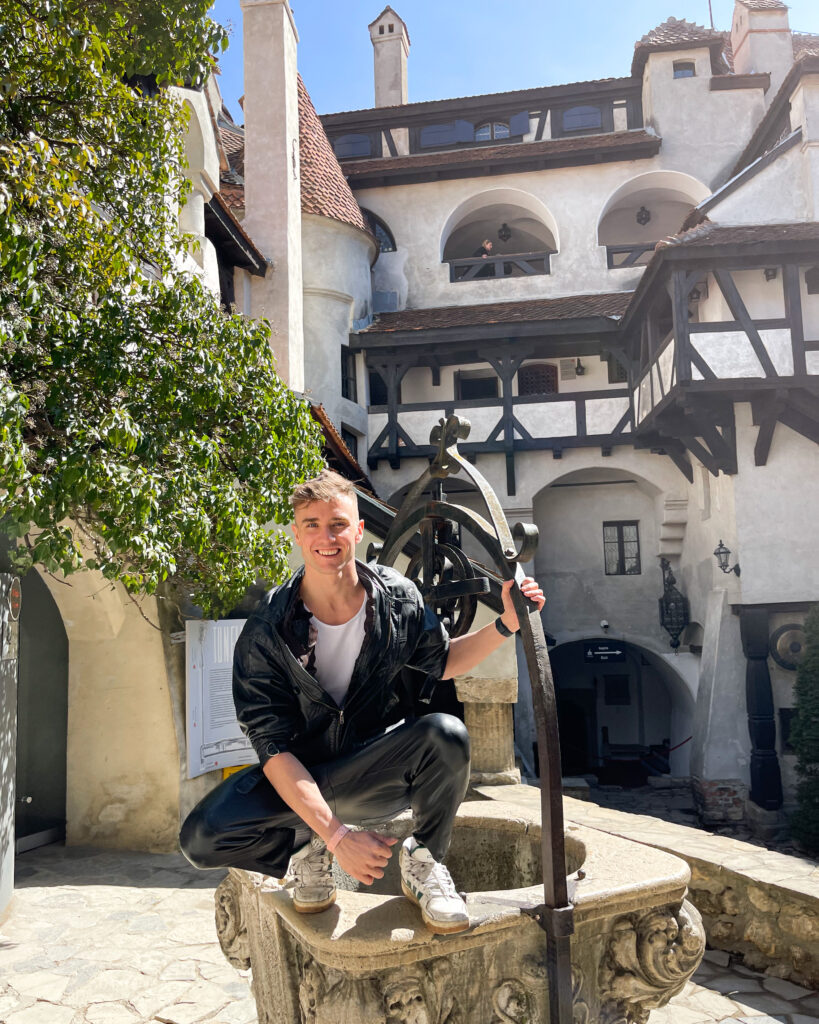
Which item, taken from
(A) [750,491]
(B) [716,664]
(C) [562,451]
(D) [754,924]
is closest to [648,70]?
(C) [562,451]

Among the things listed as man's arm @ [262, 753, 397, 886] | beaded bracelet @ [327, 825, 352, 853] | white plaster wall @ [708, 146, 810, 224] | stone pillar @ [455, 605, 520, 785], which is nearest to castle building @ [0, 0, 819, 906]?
white plaster wall @ [708, 146, 810, 224]

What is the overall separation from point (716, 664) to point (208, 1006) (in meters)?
11.8

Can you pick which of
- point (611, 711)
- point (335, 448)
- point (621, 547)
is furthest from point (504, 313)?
point (611, 711)

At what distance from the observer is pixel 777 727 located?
13.6m

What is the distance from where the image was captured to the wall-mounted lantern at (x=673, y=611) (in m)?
15.9

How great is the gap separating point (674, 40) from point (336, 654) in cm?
2012

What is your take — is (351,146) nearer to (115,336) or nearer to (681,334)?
(681,334)

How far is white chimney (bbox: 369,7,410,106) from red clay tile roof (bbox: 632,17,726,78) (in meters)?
6.02

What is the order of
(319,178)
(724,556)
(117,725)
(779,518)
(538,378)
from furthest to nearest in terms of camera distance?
(538,378)
(319,178)
(724,556)
(779,518)
(117,725)

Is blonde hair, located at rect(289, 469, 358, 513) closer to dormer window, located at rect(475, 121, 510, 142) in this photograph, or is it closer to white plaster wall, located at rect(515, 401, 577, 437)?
white plaster wall, located at rect(515, 401, 577, 437)

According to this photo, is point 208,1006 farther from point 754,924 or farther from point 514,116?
point 514,116

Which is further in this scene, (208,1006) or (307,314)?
(307,314)

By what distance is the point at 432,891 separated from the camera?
2.33 m

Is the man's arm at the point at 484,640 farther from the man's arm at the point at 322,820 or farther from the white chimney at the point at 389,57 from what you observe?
the white chimney at the point at 389,57
